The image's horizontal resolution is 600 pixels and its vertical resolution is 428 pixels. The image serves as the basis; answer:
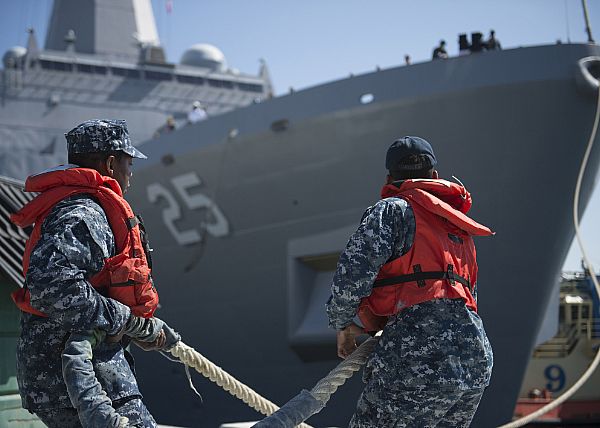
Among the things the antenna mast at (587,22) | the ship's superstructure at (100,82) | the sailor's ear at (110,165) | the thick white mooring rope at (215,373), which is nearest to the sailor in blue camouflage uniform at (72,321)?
the sailor's ear at (110,165)

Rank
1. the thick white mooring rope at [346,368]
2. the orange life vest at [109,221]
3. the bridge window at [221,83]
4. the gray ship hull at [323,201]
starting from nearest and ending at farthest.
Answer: the orange life vest at [109,221]
the thick white mooring rope at [346,368]
the gray ship hull at [323,201]
the bridge window at [221,83]

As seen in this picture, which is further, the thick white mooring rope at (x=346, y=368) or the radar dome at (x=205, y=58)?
the radar dome at (x=205, y=58)

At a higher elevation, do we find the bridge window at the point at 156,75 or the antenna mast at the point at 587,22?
the bridge window at the point at 156,75

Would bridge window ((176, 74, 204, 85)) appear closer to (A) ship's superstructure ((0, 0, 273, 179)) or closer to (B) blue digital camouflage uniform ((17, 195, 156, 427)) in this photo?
(A) ship's superstructure ((0, 0, 273, 179))

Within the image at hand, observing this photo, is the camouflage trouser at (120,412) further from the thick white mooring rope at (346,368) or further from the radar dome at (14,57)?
the radar dome at (14,57)

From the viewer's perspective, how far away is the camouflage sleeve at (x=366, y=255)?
237 centimetres

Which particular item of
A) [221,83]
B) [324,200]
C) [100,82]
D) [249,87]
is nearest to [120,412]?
[324,200]

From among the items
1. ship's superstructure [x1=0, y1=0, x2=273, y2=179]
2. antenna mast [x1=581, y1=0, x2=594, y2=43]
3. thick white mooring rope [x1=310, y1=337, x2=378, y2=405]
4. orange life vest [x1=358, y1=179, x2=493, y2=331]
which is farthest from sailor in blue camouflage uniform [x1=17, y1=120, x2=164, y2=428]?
ship's superstructure [x1=0, y1=0, x2=273, y2=179]

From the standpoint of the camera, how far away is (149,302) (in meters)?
2.28

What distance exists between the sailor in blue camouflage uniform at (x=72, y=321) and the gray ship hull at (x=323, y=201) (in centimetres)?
654

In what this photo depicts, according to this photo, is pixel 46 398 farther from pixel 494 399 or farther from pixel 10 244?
pixel 494 399

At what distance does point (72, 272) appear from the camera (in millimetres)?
2082

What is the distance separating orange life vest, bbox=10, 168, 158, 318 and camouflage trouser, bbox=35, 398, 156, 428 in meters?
0.25

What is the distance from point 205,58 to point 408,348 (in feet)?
48.1
